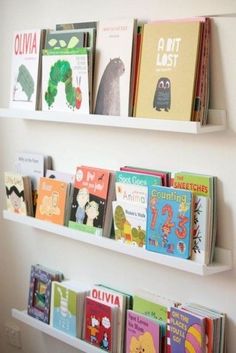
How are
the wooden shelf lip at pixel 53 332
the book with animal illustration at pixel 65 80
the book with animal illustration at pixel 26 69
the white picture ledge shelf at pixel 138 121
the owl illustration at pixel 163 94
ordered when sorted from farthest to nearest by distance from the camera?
1. the book with animal illustration at pixel 26 69
2. the wooden shelf lip at pixel 53 332
3. the book with animal illustration at pixel 65 80
4. the owl illustration at pixel 163 94
5. the white picture ledge shelf at pixel 138 121

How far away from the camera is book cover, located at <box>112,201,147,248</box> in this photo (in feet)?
7.32

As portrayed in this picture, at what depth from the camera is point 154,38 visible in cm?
213

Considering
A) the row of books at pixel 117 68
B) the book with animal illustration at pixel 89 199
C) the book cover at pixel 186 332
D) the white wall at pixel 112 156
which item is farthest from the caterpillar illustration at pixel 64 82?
the book cover at pixel 186 332

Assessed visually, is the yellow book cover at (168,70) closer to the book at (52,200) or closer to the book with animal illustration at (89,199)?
the book with animal illustration at (89,199)

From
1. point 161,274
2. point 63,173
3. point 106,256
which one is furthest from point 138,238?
point 63,173

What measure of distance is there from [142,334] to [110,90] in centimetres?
84

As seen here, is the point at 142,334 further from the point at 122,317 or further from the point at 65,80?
the point at 65,80

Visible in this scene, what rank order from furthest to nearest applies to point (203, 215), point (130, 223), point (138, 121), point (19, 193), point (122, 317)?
point (19, 193) < point (122, 317) < point (130, 223) < point (138, 121) < point (203, 215)

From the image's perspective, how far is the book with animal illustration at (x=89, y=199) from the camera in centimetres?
237

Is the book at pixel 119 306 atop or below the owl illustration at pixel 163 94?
below

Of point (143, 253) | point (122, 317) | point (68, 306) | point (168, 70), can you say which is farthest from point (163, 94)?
point (68, 306)

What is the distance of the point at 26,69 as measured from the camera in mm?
2645

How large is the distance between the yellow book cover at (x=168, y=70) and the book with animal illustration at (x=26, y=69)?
A: 55 cm

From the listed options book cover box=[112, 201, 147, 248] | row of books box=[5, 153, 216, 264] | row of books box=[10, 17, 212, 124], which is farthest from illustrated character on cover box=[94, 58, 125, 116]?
book cover box=[112, 201, 147, 248]
